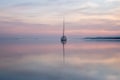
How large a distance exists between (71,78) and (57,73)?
1517 millimetres

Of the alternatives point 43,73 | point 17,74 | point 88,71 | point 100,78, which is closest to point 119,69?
point 88,71

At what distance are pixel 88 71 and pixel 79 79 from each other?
2.37 metres

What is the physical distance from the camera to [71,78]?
11594mm

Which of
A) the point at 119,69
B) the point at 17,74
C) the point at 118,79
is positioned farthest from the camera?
the point at 119,69

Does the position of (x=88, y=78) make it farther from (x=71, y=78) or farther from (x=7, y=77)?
(x=7, y=77)

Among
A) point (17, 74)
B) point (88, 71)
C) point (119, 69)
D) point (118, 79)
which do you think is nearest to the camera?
point (118, 79)

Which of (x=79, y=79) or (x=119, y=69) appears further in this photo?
(x=119, y=69)

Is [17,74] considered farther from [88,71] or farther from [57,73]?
[88,71]

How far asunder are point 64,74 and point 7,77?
255 cm

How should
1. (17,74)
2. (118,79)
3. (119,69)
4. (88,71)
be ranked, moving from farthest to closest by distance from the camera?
(119,69) → (88,71) → (17,74) → (118,79)

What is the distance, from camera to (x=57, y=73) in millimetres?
13000

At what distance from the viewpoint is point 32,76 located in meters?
11.8

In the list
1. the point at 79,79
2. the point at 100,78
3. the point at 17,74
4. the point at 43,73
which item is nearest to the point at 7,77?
the point at 17,74

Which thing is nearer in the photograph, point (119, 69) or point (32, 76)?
point (32, 76)
